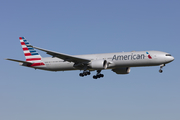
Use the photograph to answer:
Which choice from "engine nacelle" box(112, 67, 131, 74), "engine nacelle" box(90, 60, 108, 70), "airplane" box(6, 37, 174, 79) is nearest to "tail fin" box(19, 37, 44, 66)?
"airplane" box(6, 37, 174, 79)

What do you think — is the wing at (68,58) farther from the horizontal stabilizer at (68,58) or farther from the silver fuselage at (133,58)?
the silver fuselage at (133,58)

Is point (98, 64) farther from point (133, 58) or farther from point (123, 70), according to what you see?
point (123, 70)

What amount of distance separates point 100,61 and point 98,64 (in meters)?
0.63

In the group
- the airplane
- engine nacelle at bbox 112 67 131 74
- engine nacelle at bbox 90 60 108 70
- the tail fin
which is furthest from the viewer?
the tail fin

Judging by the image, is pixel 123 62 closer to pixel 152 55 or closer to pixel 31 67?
pixel 152 55

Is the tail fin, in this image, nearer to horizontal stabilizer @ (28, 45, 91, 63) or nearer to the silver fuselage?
horizontal stabilizer @ (28, 45, 91, 63)

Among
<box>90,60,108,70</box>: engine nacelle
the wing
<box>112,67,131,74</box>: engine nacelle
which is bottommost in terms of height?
<box>90,60,108,70</box>: engine nacelle

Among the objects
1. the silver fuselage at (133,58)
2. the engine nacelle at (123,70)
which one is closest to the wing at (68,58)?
the silver fuselage at (133,58)

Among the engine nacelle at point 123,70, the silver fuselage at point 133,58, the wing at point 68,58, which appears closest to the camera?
the wing at point 68,58

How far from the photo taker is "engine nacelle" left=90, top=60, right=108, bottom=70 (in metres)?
50.4

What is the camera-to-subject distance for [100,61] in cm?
5072

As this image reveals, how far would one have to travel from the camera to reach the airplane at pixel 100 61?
49.6 m

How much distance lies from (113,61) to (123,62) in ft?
5.74

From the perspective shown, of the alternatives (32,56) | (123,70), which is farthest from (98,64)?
(32,56)
